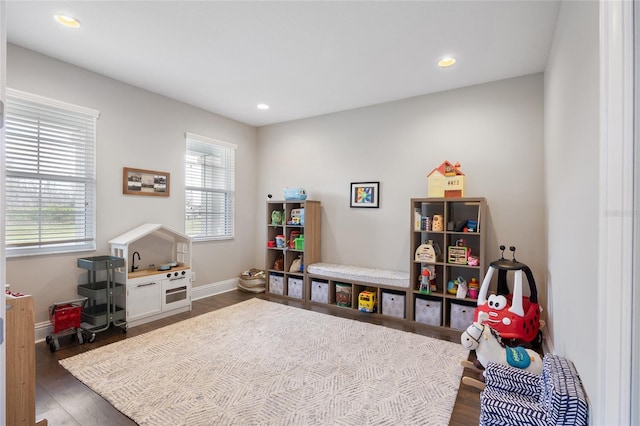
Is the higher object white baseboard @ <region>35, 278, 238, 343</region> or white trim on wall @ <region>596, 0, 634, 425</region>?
white trim on wall @ <region>596, 0, 634, 425</region>

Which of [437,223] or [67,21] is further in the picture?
[437,223]

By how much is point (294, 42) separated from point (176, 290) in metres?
3.14

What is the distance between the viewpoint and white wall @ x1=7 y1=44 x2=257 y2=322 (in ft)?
9.85

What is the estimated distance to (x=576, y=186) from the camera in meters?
1.72

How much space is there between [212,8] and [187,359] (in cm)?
283

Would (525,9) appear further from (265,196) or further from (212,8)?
(265,196)

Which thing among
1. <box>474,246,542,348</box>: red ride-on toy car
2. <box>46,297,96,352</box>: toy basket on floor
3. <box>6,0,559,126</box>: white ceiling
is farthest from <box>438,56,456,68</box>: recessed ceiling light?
<box>46,297,96,352</box>: toy basket on floor

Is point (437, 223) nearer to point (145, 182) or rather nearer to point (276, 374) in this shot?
point (276, 374)

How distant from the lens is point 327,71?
3.34 m

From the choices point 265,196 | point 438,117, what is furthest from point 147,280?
point 438,117

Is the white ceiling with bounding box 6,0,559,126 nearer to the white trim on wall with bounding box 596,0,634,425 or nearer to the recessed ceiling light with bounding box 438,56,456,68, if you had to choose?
the recessed ceiling light with bounding box 438,56,456,68

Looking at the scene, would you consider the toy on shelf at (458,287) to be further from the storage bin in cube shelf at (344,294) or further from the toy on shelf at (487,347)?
the storage bin in cube shelf at (344,294)

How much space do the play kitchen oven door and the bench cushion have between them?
1.63 m

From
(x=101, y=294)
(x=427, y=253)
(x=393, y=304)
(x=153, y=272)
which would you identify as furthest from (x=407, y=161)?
(x=101, y=294)
